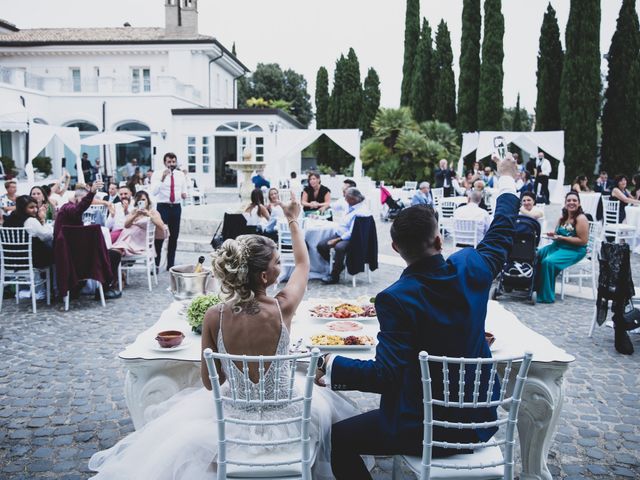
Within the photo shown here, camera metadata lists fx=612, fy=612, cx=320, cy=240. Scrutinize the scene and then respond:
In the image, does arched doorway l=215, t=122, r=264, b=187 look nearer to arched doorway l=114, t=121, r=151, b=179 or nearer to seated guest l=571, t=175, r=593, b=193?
arched doorway l=114, t=121, r=151, b=179

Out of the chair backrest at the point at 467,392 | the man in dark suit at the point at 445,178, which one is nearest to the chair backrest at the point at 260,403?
the chair backrest at the point at 467,392

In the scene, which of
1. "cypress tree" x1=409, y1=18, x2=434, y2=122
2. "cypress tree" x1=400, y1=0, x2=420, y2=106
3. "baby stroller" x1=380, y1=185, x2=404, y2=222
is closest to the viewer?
"baby stroller" x1=380, y1=185, x2=404, y2=222

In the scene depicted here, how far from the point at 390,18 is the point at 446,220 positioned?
22916 millimetres

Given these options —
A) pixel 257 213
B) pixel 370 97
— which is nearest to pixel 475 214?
pixel 257 213

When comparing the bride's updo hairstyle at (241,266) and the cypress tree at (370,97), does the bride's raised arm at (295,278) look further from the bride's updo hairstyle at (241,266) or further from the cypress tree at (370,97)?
the cypress tree at (370,97)

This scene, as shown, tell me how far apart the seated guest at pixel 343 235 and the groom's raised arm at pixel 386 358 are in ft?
21.4

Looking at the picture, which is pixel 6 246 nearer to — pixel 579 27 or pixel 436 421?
pixel 436 421

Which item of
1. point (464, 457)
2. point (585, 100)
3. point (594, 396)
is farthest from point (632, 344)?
point (585, 100)

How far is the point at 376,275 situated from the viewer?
32.2 feet

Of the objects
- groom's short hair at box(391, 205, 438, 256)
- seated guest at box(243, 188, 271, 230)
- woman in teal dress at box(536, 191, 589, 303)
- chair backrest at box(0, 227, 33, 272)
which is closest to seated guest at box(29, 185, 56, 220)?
chair backrest at box(0, 227, 33, 272)

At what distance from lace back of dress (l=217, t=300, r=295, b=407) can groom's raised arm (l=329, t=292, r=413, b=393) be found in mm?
269

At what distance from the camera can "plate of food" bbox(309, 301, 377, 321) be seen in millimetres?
3785

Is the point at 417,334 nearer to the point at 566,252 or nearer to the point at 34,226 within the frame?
the point at 34,226

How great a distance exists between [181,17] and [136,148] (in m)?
8.82
